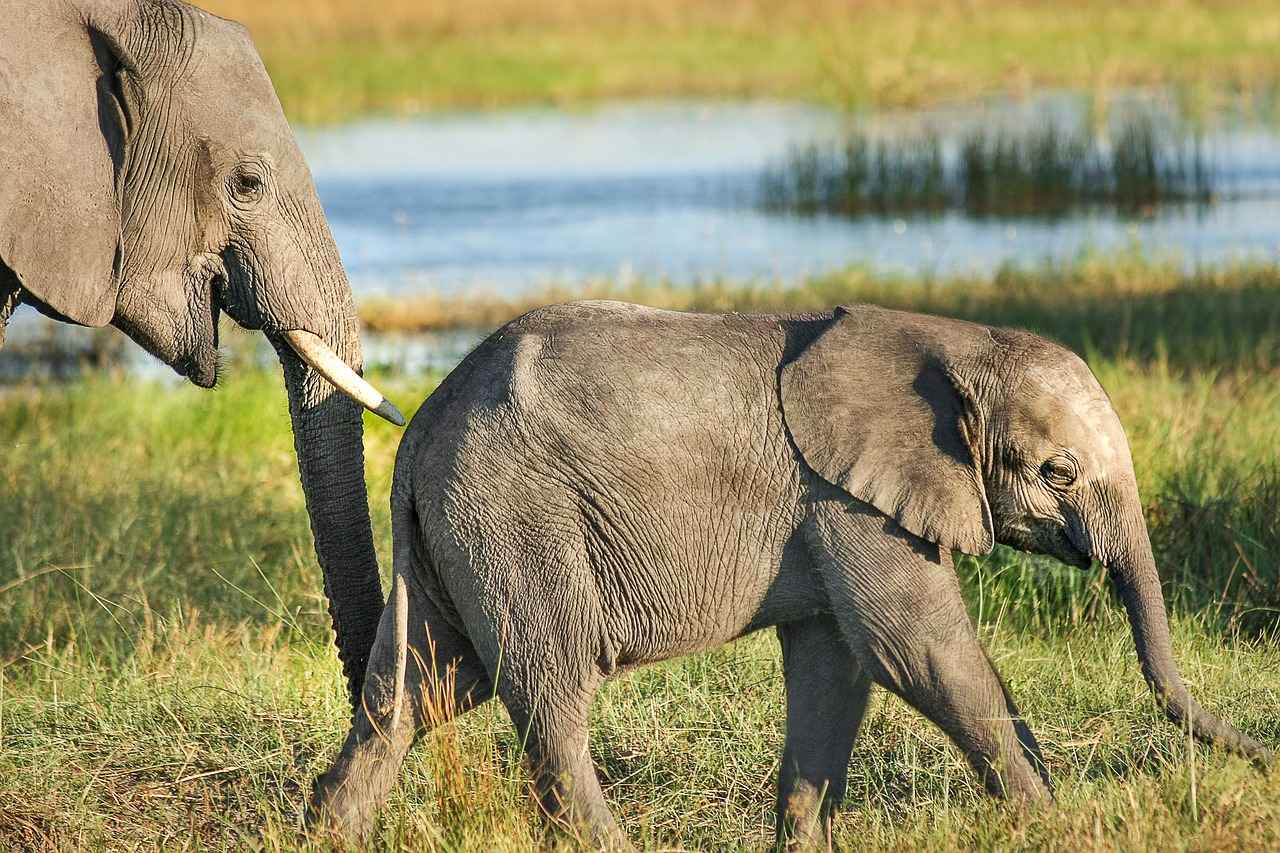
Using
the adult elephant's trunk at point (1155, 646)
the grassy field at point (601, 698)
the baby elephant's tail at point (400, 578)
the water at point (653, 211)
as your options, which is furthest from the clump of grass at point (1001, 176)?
the baby elephant's tail at point (400, 578)

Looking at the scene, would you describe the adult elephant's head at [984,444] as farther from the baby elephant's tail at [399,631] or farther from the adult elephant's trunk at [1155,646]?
the baby elephant's tail at [399,631]

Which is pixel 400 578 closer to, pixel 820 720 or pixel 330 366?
pixel 330 366

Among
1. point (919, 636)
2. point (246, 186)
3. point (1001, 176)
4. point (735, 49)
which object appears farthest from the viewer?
point (735, 49)

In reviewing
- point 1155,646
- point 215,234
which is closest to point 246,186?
point 215,234

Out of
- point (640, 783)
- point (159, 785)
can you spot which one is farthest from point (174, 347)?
point (640, 783)

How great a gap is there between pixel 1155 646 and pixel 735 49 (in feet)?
99.5

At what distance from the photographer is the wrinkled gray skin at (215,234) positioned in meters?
4.68

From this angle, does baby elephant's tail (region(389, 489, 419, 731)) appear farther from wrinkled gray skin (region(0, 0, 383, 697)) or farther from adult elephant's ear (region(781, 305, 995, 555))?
adult elephant's ear (region(781, 305, 995, 555))

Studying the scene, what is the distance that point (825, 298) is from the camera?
1271 cm

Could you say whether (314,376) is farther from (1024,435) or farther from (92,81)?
(1024,435)

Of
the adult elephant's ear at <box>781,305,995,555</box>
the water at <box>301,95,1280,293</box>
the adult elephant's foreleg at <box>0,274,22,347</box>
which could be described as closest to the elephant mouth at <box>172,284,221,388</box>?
the adult elephant's foreleg at <box>0,274,22,347</box>

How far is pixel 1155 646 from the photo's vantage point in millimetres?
4441

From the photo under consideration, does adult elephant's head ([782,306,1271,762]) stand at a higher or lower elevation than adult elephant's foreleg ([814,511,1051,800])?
higher

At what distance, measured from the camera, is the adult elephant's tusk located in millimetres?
4625
